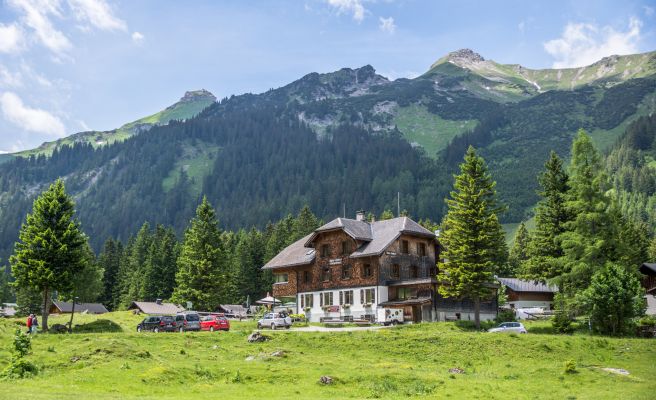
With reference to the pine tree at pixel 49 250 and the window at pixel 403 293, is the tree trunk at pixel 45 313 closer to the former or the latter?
the pine tree at pixel 49 250

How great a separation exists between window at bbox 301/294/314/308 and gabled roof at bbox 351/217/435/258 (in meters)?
9.18

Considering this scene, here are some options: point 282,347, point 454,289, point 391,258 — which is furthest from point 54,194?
point 454,289

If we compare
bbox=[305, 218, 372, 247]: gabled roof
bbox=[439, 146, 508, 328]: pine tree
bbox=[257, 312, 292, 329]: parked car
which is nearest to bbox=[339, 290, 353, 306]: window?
bbox=[305, 218, 372, 247]: gabled roof

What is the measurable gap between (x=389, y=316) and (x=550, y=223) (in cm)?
2091

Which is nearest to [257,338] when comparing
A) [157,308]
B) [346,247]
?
[346,247]

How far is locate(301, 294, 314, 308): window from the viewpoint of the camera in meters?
78.3

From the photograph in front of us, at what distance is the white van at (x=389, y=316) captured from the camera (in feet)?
212

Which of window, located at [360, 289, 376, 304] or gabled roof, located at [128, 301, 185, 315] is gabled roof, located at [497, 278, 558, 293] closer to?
window, located at [360, 289, 376, 304]

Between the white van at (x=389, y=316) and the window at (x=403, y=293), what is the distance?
420 cm

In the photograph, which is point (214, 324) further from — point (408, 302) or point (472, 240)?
point (472, 240)

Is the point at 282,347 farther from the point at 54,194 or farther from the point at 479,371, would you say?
the point at 54,194

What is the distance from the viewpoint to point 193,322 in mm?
61250

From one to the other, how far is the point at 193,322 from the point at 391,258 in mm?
24530

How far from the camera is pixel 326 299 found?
76375 mm
